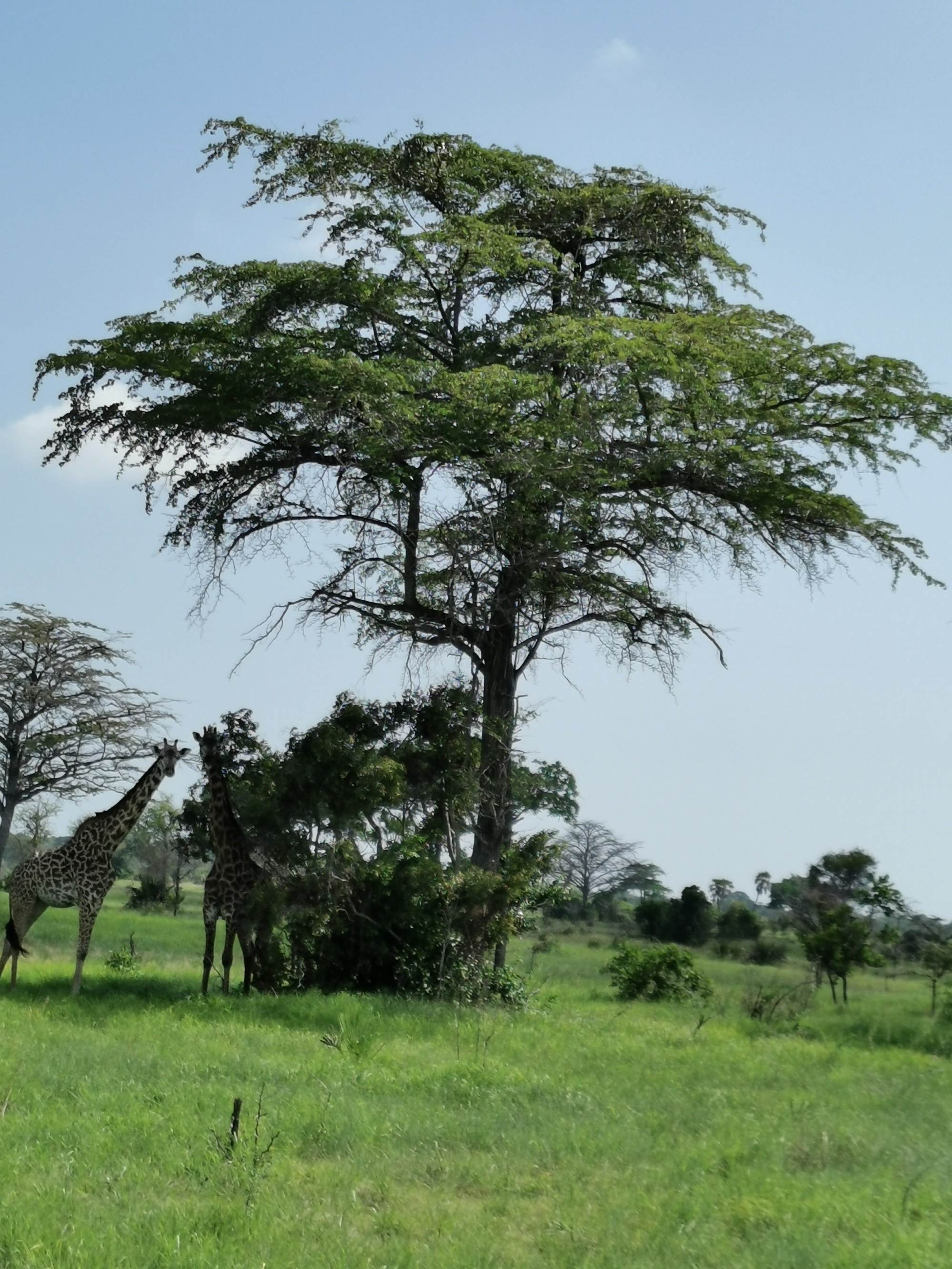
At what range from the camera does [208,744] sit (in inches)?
724

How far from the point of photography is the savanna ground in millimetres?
7086

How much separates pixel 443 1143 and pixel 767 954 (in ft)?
119

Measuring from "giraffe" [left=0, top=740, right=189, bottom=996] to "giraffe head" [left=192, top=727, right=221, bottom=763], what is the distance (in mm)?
1111

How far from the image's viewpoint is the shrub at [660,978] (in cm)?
2238

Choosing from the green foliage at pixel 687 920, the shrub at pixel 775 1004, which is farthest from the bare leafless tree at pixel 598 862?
the shrub at pixel 775 1004

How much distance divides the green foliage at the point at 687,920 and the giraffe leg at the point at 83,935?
114 ft

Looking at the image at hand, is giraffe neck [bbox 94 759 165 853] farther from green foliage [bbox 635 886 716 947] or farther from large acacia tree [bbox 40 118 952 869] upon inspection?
green foliage [bbox 635 886 716 947]

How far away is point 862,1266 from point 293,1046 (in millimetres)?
7168

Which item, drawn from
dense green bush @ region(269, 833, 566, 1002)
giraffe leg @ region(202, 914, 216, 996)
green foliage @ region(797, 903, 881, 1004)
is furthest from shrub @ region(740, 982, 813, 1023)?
giraffe leg @ region(202, 914, 216, 996)

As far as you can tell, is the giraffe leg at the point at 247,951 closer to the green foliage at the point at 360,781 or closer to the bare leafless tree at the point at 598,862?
the green foliage at the point at 360,781

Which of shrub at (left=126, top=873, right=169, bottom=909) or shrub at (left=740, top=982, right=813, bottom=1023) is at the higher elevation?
shrub at (left=126, top=873, right=169, bottom=909)

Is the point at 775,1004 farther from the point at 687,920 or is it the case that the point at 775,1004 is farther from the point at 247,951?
the point at 687,920

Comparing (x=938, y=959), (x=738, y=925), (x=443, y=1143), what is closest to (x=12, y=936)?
(x=443, y=1143)

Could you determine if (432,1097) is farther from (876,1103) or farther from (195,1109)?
(876,1103)
